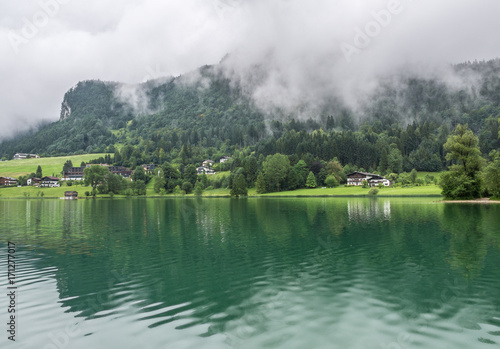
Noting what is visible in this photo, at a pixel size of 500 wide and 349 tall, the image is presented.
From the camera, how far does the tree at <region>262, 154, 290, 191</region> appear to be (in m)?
179

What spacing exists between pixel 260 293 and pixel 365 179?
16742cm

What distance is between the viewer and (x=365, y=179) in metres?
175

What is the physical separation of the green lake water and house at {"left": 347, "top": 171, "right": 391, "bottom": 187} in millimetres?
144067

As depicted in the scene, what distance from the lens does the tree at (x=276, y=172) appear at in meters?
179

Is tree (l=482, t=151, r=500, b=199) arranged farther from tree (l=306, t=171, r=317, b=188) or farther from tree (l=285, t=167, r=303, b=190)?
tree (l=285, t=167, r=303, b=190)

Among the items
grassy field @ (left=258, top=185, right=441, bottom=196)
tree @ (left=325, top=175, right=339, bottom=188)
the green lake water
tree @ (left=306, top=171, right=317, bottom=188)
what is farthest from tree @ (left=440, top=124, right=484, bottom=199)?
tree @ (left=306, top=171, right=317, bottom=188)

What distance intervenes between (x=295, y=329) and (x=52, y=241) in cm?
3450

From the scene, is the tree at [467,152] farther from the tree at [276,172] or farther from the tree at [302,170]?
the tree at [276,172]

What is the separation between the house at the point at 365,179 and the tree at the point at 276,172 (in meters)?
35.7

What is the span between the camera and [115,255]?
29.9 metres

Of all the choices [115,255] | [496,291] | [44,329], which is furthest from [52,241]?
[496,291]

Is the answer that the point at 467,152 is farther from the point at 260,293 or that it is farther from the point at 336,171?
the point at 260,293

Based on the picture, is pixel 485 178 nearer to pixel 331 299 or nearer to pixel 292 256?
pixel 292 256

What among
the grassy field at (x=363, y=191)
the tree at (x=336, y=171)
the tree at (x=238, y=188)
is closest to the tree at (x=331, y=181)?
the tree at (x=336, y=171)
